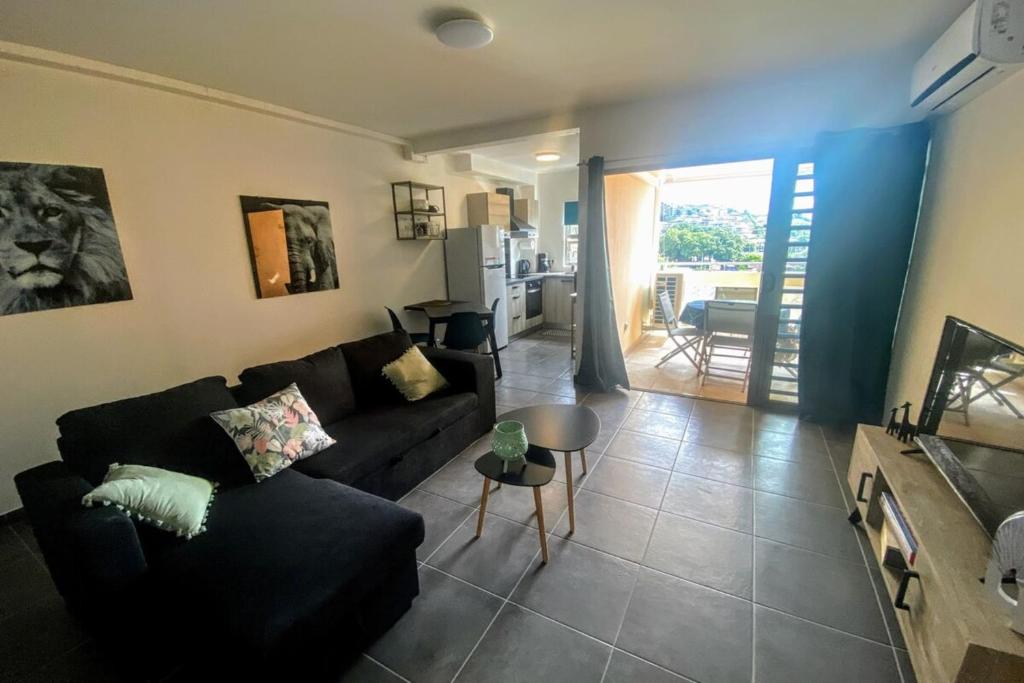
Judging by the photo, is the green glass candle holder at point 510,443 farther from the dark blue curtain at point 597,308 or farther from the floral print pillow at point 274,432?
the dark blue curtain at point 597,308

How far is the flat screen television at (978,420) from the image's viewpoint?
4.38ft

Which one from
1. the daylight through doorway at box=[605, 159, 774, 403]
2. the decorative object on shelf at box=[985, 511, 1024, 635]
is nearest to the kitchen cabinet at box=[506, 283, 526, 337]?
the daylight through doorway at box=[605, 159, 774, 403]

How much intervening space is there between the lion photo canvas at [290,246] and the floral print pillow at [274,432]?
1.49 metres

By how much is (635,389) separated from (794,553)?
2.15 m

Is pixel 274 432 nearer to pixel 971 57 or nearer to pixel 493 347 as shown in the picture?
pixel 493 347

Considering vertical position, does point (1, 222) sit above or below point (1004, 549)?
above

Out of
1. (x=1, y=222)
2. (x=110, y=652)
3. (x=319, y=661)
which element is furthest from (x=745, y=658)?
(x=1, y=222)

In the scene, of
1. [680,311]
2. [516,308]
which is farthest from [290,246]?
[680,311]

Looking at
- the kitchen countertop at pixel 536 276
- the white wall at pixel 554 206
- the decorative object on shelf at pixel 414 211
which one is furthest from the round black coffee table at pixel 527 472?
the white wall at pixel 554 206

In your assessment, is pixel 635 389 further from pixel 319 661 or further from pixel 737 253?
pixel 319 661

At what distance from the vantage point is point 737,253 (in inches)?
216

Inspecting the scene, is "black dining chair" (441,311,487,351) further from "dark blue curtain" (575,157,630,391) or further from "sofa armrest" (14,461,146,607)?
"sofa armrest" (14,461,146,607)

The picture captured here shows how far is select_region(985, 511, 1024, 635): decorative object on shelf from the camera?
101cm

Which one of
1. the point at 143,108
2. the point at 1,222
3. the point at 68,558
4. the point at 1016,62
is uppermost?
the point at 143,108
